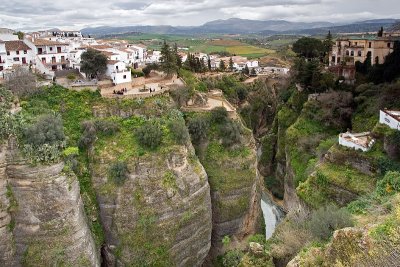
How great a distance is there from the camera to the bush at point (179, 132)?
30422 mm

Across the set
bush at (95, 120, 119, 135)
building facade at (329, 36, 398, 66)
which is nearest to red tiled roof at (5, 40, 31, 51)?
bush at (95, 120, 119, 135)

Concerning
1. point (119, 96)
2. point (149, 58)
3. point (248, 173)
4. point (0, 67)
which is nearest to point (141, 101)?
point (119, 96)

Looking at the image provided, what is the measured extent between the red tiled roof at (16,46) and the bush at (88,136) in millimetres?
14855

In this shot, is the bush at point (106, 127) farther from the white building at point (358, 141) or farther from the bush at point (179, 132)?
the white building at point (358, 141)

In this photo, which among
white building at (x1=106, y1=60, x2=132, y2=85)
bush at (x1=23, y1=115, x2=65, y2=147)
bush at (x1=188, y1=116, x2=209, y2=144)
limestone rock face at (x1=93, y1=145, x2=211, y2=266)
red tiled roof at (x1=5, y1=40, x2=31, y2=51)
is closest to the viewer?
bush at (x1=23, y1=115, x2=65, y2=147)

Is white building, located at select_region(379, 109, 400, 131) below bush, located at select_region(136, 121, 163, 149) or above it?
above

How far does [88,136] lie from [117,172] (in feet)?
13.8

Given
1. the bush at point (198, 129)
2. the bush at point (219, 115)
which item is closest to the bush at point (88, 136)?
the bush at point (198, 129)

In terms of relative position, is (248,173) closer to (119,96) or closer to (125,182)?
(125,182)

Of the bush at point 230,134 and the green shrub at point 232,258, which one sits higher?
the bush at point 230,134

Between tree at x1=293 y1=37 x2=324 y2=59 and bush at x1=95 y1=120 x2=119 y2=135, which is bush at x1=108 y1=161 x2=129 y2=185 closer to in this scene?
bush at x1=95 y1=120 x2=119 y2=135

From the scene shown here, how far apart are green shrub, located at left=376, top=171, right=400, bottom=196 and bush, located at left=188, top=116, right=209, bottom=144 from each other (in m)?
15.1

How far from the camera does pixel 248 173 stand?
109 feet

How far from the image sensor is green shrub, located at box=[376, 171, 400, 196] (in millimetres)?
22234
